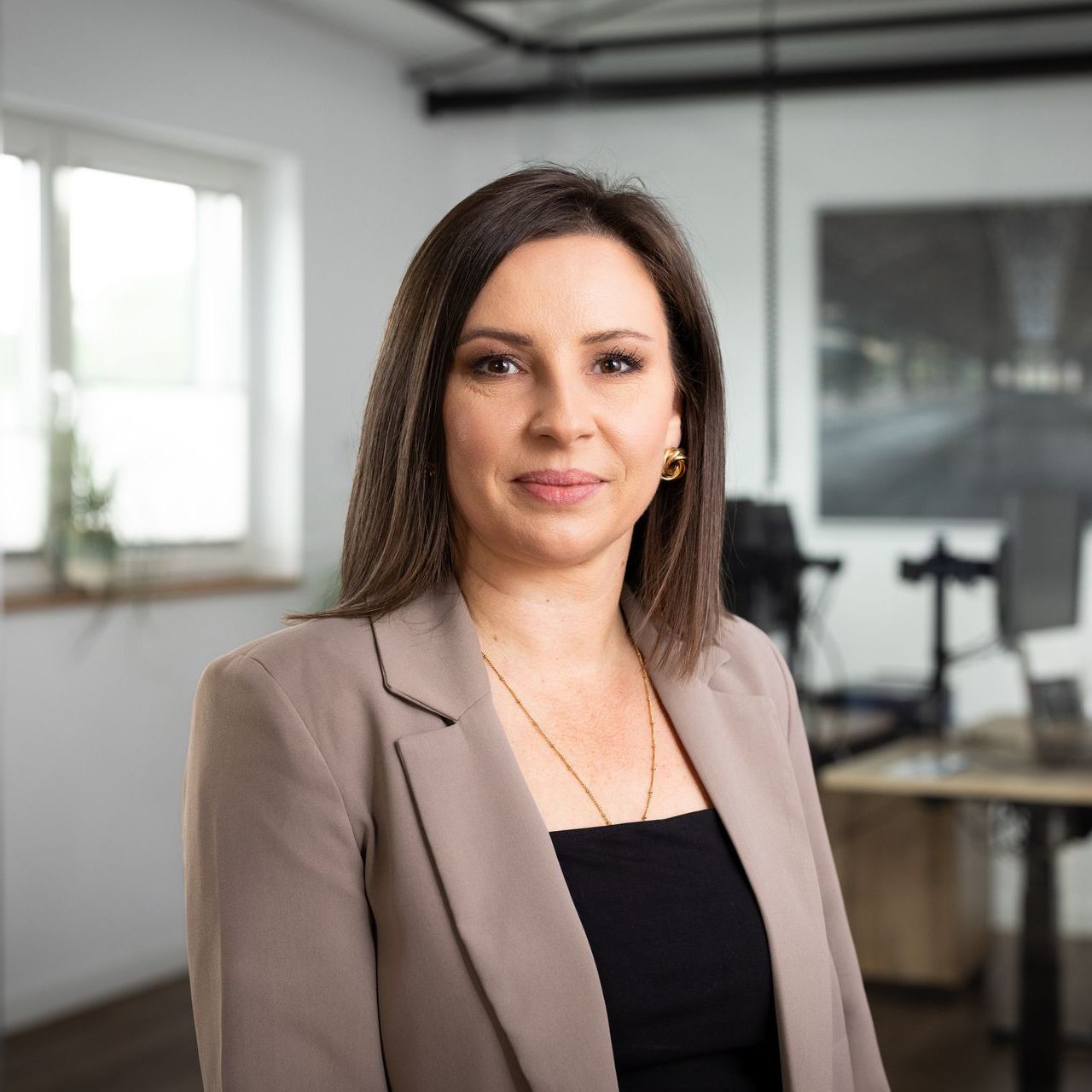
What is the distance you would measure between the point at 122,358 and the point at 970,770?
73.1 inches

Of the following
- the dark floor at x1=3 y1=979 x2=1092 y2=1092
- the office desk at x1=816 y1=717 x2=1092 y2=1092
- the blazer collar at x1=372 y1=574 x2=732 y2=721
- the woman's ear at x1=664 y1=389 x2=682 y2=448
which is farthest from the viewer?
the dark floor at x1=3 y1=979 x2=1092 y2=1092

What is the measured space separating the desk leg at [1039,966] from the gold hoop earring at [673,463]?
1777 millimetres

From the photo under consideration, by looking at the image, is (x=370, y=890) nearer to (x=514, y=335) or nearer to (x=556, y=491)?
(x=556, y=491)

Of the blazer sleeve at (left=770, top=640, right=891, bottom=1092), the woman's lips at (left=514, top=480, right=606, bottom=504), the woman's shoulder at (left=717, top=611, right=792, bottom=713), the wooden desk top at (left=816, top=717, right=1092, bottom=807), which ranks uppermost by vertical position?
the woman's lips at (left=514, top=480, right=606, bottom=504)

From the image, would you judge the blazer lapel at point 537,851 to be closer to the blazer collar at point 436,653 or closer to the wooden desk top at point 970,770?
the blazer collar at point 436,653

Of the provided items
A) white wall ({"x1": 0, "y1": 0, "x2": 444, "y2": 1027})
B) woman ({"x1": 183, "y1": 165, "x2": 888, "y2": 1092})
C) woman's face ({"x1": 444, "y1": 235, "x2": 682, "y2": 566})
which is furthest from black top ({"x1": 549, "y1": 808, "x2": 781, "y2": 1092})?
white wall ({"x1": 0, "y1": 0, "x2": 444, "y2": 1027})

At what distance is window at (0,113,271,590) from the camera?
8.95ft

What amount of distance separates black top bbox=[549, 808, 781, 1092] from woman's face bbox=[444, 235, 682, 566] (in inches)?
9.7

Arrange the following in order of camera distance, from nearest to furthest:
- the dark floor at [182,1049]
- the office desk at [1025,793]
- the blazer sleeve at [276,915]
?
the blazer sleeve at [276,915] < the office desk at [1025,793] < the dark floor at [182,1049]

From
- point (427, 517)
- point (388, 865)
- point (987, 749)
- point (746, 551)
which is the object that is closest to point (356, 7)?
point (746, 551)

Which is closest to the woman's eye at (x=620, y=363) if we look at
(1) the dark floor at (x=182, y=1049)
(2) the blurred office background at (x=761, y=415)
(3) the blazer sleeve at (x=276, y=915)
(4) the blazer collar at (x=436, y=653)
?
(4) the blazer collar at (x=436, y=653)

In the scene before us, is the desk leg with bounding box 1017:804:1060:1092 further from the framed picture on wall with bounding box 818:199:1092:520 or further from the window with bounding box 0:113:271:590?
the window with bounding box 0:113:271:590

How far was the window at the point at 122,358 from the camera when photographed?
8.95ft

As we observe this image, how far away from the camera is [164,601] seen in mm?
3010
